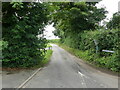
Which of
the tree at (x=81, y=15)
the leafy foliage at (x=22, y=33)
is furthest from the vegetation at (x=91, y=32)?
the leafy foliage at (x=22, y=33)

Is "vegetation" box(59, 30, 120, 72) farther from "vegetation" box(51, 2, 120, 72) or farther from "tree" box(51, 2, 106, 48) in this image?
"tree" box(51, 2, 106, 48)

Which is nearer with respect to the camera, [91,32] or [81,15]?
[91,32]

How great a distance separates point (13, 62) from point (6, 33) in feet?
6.83

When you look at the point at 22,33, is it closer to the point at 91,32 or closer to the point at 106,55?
the point at 106,55

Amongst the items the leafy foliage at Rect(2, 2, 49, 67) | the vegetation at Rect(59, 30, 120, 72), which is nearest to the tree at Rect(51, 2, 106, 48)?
the vegetation at Rect(59, 30, 120, 72)

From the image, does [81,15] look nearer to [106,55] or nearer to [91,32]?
[91,32]

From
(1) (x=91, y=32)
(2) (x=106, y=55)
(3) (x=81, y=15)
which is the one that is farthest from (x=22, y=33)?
(3) (x=81, y=15)

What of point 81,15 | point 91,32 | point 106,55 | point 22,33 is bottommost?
point 106,55

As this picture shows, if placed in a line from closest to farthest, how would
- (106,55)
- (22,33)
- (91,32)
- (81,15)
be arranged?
(22,33) → (106,55) → (91,32) → (81,15)

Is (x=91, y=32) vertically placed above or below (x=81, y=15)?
below

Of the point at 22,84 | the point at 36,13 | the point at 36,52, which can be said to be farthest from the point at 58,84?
the point at 36,13

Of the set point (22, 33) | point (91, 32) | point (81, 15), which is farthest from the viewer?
point (81, 15)

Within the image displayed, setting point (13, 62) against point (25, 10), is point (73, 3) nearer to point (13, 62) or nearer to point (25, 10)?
point (25, 10)

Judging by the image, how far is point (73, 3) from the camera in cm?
1639
